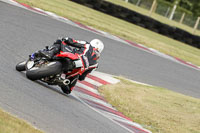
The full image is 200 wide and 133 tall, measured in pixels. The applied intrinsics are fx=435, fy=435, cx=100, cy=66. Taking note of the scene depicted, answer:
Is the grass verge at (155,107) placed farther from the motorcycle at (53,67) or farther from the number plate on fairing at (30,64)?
the number plate on fairing at (30,64)

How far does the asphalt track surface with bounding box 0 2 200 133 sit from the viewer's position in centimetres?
632

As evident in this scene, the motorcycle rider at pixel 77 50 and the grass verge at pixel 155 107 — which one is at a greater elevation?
the motorcycle rider at pixel 77 50

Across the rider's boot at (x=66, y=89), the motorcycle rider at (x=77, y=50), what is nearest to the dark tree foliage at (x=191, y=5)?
the motorcycle rider at (x=77, y=50)

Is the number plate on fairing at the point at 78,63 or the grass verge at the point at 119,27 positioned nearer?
the number plate on fairing at the point at 78,63

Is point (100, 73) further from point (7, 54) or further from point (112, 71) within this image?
point (7, 54)

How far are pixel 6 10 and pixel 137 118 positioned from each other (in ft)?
20.4

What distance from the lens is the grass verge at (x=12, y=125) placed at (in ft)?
15.9

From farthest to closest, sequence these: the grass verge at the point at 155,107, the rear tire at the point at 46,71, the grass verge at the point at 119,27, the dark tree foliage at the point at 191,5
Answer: the dark tree foliage at the point at 191,5, the grass verge at the point at 119,27, the grass verge at the point at 155,107, the rear tire at the point at 46,71

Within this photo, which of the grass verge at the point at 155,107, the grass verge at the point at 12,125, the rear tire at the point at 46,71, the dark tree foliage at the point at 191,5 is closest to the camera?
the grass verge at the point at 12,125

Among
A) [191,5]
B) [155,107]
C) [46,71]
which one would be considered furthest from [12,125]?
[191,5]

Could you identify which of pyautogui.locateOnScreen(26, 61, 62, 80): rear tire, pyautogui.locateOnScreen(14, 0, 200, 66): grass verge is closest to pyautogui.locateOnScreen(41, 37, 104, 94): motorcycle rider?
pyautogui.locateOnScreen(26, 61, 62, 80): rear tire

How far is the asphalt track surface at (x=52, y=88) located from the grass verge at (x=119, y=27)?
2.34 meters

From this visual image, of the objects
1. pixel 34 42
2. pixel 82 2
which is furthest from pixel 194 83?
pixel 82 2

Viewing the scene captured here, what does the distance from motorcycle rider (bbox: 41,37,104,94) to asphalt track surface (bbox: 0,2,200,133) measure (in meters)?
0.42
